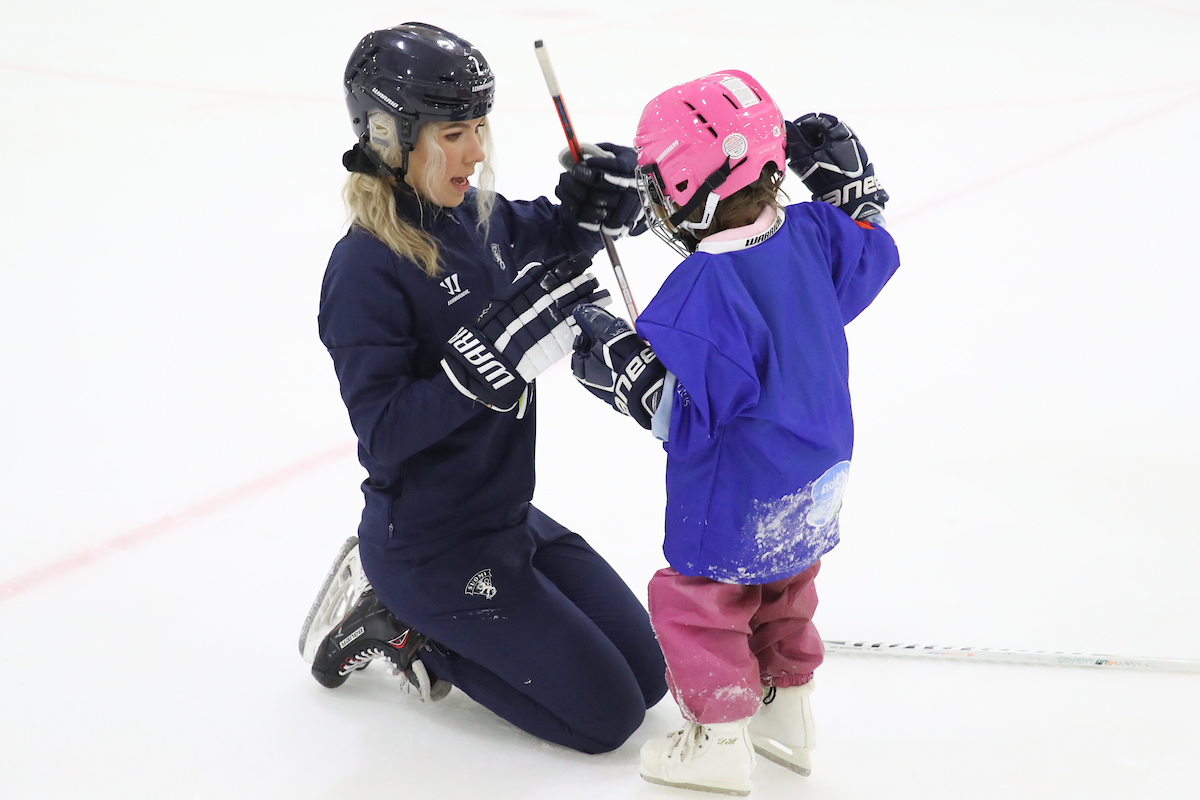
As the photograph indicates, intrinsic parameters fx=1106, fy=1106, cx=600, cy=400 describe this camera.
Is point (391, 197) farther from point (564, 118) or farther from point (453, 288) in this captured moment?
point (564, 118)

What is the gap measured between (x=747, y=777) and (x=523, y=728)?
0.42m

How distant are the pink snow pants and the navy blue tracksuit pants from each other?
0.22 meters

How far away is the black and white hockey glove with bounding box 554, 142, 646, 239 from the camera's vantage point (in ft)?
6.53

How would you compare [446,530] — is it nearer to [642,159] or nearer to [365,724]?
[365,724]

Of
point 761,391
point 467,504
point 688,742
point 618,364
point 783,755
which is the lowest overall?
point 783,755

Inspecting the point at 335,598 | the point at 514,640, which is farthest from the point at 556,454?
the point at 514,640

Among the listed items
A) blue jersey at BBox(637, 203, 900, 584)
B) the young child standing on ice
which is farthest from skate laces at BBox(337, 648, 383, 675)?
blue jersey at BBox(637, 203, 900, 584)

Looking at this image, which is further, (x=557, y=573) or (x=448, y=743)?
(x=557, y=573)

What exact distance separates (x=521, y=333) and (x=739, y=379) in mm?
356

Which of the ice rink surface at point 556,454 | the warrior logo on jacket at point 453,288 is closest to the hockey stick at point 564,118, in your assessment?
the warrior logo on jacket at point 453,288

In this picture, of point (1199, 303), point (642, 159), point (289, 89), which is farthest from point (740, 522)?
point (289, 89)

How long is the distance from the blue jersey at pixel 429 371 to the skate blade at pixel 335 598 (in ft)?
0.72

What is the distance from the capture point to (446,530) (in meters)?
2.00

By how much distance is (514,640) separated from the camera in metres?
1.99
